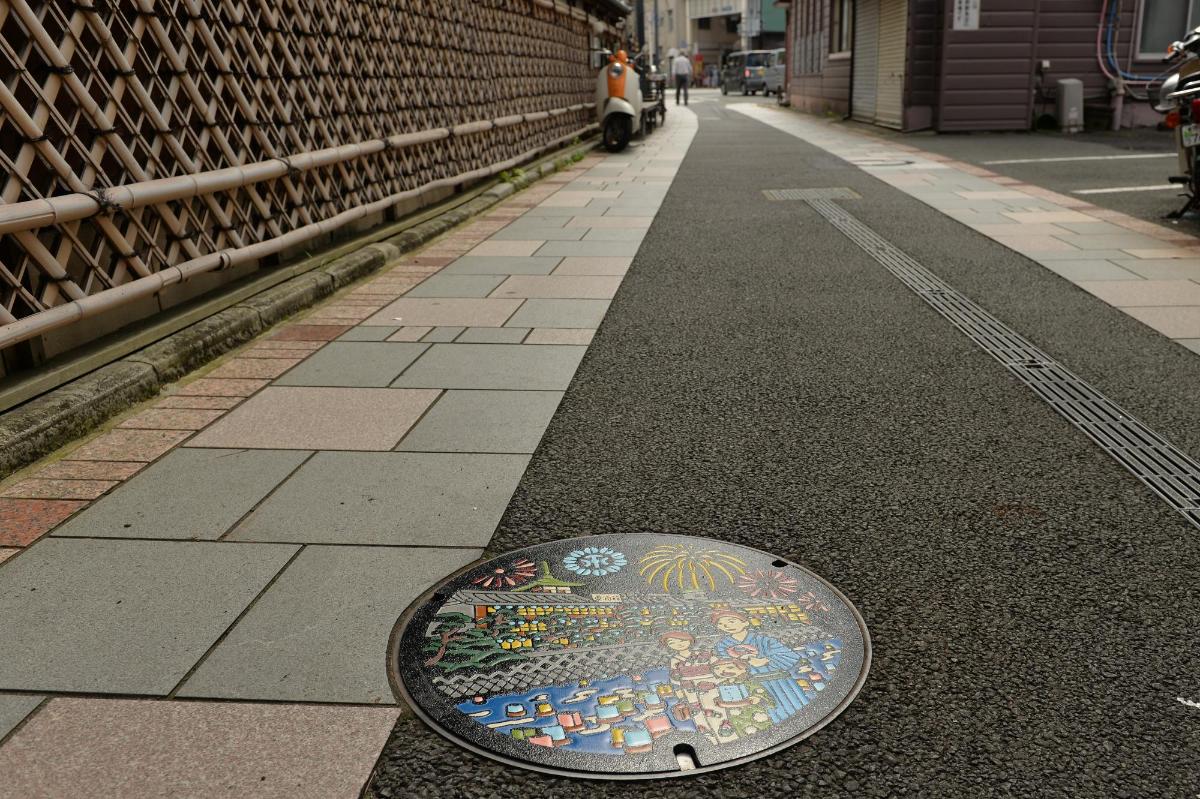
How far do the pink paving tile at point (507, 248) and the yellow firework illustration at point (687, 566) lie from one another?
5.35m

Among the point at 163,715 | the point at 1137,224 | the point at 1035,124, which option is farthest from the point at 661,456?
the point at 1035,124

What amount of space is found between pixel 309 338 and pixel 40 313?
166 centimetres

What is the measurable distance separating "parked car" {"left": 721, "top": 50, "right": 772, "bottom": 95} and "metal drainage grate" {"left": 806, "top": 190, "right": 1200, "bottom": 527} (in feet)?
161

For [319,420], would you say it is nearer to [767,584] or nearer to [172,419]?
[172,419]

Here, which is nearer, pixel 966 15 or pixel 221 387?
pixel 221 387

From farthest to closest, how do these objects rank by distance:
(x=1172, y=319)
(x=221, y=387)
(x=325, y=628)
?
(x=1172, y=319) → (x=221, y=387) → (x=325, y=628)

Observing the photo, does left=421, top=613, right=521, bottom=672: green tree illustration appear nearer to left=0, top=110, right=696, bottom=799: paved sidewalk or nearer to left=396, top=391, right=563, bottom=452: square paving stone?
left=0, top=110, right=696, bottom=799: paved sidewalk

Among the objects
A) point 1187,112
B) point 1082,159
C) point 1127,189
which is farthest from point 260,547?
point 1082,159

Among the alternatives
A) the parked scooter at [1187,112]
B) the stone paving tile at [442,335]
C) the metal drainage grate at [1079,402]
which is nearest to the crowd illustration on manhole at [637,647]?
the metal drainage grate at [1079,402]

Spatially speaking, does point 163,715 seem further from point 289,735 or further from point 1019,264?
point 1019,264

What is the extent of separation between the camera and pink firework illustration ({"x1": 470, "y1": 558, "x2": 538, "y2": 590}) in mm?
2576

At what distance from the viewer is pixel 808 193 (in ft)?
36.5

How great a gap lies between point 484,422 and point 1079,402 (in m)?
2.42

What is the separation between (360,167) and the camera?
7094 millimetres
